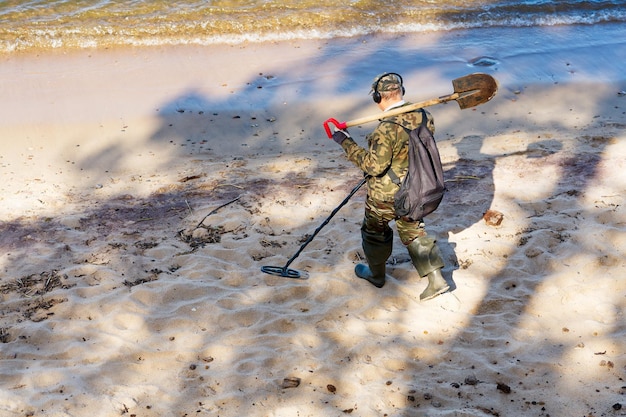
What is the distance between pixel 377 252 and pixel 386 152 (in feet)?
3.00

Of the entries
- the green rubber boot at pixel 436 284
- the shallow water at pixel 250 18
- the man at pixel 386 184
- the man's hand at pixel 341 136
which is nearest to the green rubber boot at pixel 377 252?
the man at pixel 386 184

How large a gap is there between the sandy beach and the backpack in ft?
2.91

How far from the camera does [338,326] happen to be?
5387mm

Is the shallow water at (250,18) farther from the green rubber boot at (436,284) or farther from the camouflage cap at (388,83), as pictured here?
the green rubber boot at (436,284)

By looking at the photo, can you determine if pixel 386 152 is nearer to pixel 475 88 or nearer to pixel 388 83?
pixel 388 83

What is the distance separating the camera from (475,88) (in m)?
5.53

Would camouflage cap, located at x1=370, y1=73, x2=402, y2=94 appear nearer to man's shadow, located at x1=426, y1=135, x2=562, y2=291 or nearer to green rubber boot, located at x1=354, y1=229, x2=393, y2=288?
green rubber boot, located at x1=354, y1=229, x2=393, y2=288

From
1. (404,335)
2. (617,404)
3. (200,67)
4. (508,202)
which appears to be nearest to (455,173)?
(508,202)

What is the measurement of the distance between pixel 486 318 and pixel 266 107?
563 centimetres

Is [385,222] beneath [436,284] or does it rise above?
above

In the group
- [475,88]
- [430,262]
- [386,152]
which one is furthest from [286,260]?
[475,88]

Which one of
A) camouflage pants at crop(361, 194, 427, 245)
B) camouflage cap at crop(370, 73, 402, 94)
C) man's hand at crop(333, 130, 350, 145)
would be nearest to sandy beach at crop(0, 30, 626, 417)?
camouflage pants at crop(361, 194, 427, 245)

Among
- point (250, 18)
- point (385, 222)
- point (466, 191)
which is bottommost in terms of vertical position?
point (466, 191)

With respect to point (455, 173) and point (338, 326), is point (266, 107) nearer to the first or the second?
point (455, 173)
